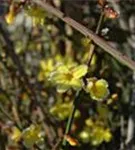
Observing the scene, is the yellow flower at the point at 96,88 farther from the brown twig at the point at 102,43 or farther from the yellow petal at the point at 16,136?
the yellow petal at the point at 16,136

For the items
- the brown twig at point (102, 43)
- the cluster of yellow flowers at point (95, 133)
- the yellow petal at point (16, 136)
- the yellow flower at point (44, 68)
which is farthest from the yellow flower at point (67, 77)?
the yellow flower at point (44, 68)

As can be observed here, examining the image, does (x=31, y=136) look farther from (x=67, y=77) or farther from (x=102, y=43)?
(x=102, y=43)

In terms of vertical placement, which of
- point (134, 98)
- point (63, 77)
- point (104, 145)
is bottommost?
point (104, 145)

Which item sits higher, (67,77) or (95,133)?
(67,77)

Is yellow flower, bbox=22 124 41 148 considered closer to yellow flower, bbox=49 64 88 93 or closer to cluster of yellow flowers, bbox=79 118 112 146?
yellow flower, bbox=49 64 88 93

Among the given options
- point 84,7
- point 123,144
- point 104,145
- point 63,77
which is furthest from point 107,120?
point 63,77

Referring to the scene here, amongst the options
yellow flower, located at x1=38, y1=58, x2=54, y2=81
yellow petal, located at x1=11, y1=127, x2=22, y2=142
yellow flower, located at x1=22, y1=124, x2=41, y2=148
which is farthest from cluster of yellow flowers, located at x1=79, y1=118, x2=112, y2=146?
yellow flower, located at x1=22, y1=124, x2=41, y2=148

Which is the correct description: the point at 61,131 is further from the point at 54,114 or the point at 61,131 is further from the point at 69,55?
the point at 69,55

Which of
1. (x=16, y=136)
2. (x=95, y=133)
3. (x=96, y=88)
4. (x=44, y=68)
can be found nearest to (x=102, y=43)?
(x=96, y=88)
